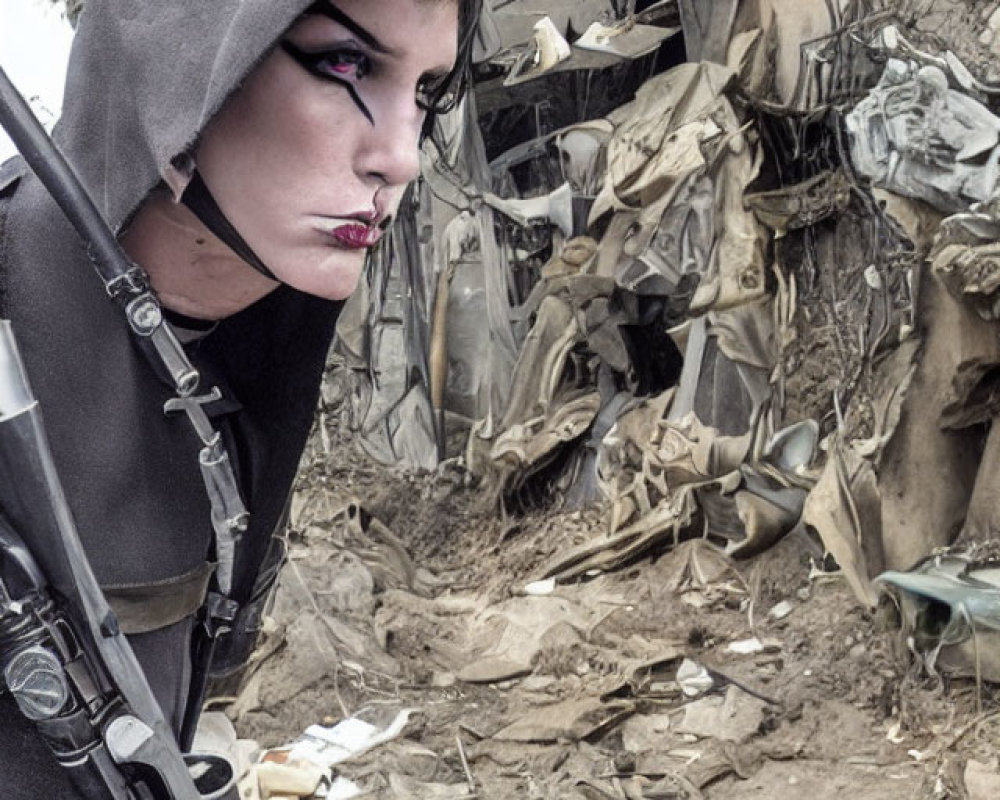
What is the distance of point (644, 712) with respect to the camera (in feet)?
9.05

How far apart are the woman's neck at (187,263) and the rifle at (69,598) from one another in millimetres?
58

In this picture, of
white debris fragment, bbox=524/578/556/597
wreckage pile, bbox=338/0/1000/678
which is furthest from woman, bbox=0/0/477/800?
white debris fragment, bbox=524/578/556/597

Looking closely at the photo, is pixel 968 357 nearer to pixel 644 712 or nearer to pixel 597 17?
pixel 644 712

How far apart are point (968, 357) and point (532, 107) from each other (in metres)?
2.28

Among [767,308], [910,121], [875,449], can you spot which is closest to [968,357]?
[875,449]

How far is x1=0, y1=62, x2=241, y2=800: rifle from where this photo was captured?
0.68m

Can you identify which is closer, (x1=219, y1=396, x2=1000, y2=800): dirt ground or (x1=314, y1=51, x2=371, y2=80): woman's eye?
(x1=314, y1=51, x2=371, y2=80): woman's eye

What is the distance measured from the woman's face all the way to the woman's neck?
5 cm

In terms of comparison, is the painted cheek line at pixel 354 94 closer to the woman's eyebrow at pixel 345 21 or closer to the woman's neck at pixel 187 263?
the woman's eyebrow at pixel 345 21

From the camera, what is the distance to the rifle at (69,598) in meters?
0.68

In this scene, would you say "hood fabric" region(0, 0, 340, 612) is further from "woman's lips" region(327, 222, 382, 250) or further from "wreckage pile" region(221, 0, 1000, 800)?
"wreckage pile" region(221, 0, 1000, 800)

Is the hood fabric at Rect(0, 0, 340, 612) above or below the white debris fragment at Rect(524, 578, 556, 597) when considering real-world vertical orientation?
above

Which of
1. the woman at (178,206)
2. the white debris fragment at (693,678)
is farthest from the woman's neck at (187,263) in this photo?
the white debris fragment at (693,678)

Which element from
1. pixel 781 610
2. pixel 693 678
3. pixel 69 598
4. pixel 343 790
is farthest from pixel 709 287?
pixel 69 598
